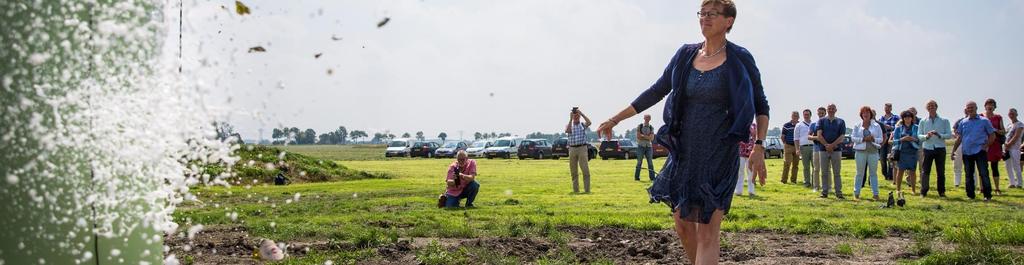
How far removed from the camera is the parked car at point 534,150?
157 feet

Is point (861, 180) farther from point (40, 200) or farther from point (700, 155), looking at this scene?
point (40, 200)

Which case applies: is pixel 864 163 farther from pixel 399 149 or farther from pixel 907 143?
pixel 399 149

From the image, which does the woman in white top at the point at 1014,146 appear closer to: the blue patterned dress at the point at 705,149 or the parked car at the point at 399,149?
the blue patterned dress at the point at 705,149

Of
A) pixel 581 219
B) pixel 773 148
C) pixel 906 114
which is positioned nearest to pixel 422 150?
pixel 773 148

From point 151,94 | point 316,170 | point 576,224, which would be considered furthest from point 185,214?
point 316,170

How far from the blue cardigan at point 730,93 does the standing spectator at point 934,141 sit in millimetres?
11289

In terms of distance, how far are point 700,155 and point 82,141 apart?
122 inches

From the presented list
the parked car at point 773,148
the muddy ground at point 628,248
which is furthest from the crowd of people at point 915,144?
the parked car at point 773,148

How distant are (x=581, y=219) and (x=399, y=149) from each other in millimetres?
48048

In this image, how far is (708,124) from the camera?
188 inches

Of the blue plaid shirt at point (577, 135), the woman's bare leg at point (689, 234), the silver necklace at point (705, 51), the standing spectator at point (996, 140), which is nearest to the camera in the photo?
the silver necklace at point (705, 51)

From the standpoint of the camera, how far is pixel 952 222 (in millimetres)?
9656

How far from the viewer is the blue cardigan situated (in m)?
4.66

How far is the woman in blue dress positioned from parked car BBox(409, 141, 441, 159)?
50187 millimetres
